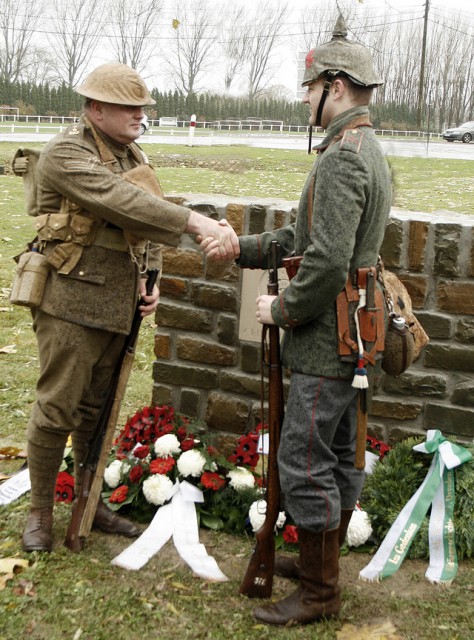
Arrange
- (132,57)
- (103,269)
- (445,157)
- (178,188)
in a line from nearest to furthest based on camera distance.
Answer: (103,269), (178,188), (445,157), (132,57)

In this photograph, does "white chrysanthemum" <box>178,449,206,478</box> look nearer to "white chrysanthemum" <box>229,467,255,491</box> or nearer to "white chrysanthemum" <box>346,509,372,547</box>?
"white chrysanthemum" <box>229,467,255,491</box>

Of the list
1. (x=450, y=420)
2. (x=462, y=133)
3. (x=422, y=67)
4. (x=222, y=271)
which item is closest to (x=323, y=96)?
(x=222, y=271)

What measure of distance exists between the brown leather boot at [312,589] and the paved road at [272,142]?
1905 cm

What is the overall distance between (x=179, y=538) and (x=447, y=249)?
6.58ft

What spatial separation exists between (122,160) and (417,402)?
203cm

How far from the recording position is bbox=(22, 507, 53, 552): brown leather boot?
3.81 metres

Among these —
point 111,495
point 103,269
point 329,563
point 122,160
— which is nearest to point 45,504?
point 111,495

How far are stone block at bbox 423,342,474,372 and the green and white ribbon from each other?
38cm

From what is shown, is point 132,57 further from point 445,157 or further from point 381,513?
point 381,513

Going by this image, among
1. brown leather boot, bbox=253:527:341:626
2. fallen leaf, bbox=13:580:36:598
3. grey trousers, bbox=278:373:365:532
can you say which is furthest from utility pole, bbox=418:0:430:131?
fallen leaf, bbox=13:580:36:598

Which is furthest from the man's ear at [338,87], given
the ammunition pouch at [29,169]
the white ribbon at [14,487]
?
the white ribbon at [14,487]

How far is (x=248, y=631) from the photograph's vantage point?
10.8 ft

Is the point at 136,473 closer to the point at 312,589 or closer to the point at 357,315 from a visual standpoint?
the point at 312,589

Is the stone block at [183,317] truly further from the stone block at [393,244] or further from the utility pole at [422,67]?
the utility pole at [422,67]
